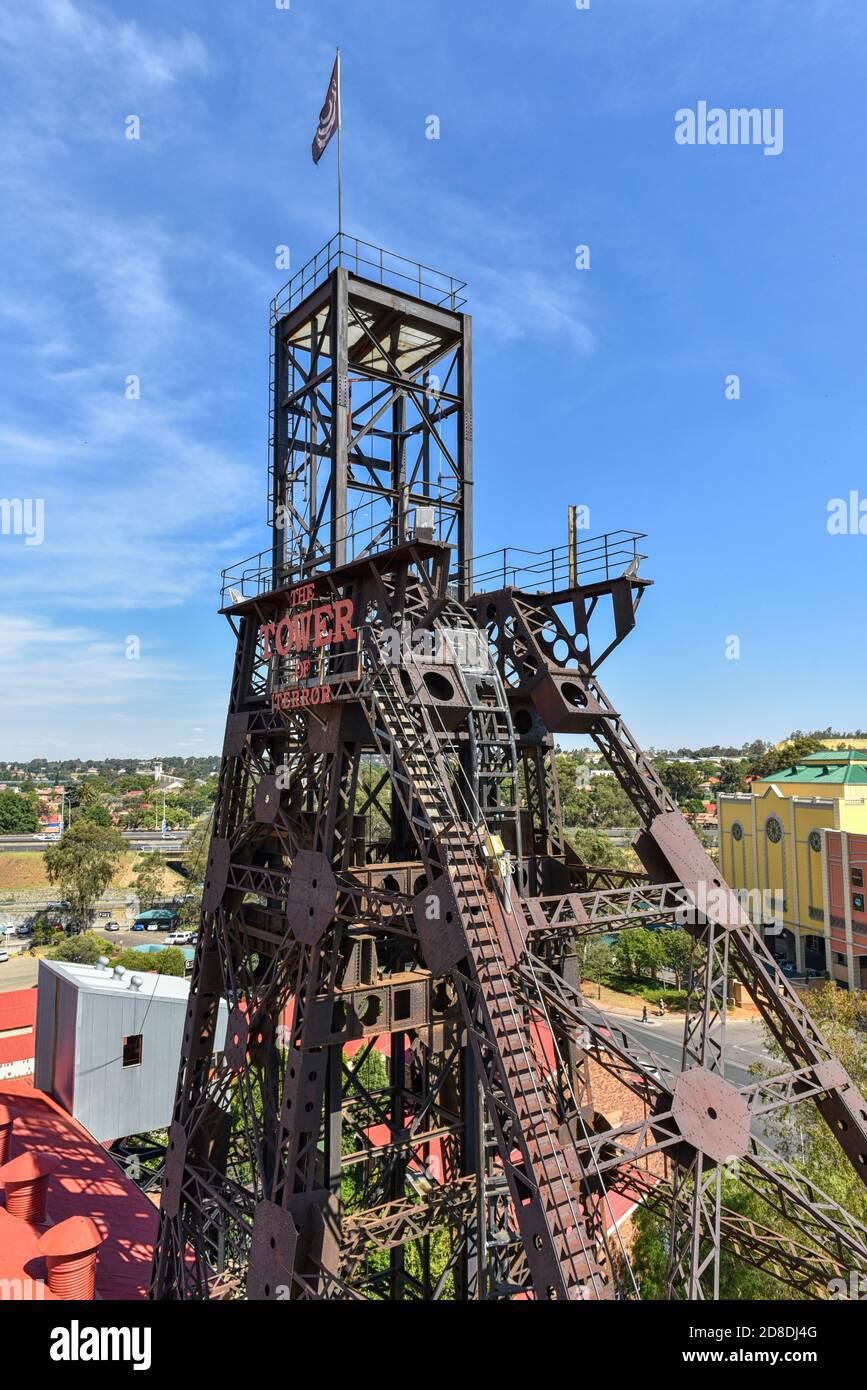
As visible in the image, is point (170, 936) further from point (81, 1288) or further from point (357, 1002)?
point (357, 1002)

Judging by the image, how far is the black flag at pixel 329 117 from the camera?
16969 mm

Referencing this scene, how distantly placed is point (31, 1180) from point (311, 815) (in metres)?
12.2

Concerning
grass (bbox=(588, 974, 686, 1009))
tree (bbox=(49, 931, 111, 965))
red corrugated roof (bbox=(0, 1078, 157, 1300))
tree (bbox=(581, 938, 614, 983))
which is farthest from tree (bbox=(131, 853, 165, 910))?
red corrugated roof (bbox=(0, 1078, 157, 1300))

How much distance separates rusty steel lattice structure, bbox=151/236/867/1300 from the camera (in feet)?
34.9

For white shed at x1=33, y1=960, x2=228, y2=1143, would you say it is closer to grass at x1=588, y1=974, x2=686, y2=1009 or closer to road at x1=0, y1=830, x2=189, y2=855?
grass at x1=588, y1=974, x2=686, y2=1009

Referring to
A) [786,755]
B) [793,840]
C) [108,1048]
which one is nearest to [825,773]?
[793,840]

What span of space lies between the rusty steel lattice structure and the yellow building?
39.2 m

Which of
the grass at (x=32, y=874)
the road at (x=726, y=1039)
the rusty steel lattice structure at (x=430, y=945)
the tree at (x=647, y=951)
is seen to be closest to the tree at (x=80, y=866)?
the grass at (x=32, y=874)

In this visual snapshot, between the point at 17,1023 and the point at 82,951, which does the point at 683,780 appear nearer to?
the point at 82,951

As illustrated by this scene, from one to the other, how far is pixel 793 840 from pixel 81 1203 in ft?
163

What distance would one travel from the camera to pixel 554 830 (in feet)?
53.3

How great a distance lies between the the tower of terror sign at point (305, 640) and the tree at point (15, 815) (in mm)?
128836

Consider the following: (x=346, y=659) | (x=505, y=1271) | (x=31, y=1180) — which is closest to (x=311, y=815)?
(x=346, y=659)

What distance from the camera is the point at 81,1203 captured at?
2088 centimetres
